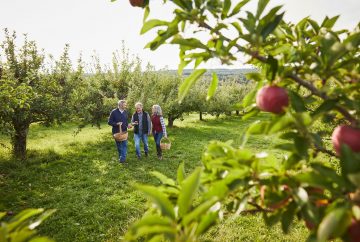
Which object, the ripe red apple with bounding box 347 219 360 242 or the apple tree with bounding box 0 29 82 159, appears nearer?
the ripe red apple with bounding box 347 219 360 242

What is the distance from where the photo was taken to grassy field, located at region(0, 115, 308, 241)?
503 centimetres

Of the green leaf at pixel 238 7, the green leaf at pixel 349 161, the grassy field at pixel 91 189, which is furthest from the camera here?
the grassy field at pixel 91 189

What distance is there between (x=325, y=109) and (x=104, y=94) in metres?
14.5

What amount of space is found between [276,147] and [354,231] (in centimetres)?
38

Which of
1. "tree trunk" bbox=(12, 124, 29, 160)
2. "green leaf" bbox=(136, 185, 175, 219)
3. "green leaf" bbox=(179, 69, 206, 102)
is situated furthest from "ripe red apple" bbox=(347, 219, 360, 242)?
"tree trunk" bbox=(12, 124, 29, 160)

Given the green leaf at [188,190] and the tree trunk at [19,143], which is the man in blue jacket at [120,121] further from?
the green leaf at [188,190]

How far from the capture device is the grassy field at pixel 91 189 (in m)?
5.03

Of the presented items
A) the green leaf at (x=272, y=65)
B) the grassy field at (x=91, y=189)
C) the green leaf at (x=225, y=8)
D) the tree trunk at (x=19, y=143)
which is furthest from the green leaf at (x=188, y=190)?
the tree trunk at (x=19, y=143)

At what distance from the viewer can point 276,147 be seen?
3.76 feet

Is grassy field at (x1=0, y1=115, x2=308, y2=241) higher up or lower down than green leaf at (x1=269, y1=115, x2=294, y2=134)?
lower down

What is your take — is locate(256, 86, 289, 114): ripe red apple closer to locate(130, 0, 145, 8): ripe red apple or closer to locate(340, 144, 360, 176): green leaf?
locate(340, 144, 360, 176): green leaf

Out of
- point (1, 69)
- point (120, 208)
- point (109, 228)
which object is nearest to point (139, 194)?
point (120, 208)

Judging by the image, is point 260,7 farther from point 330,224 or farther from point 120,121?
point 120,121

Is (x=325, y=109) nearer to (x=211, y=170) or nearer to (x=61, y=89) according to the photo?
(x=211, y=170)
